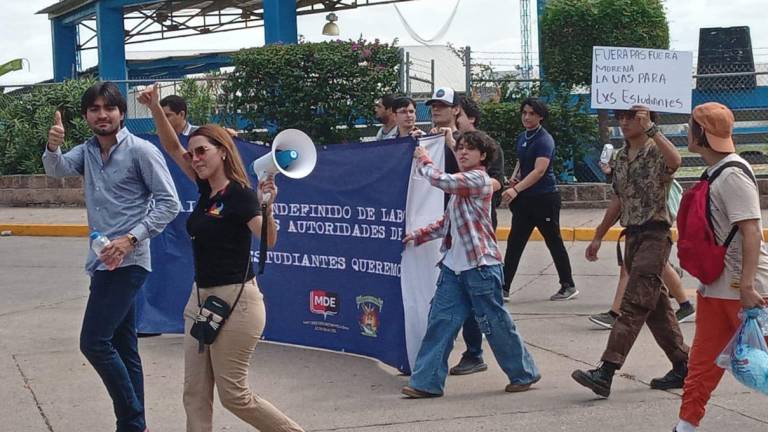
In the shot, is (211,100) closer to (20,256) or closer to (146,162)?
(20,256)

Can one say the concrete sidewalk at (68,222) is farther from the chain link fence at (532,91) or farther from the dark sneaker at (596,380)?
the dark sneaker at (596,380)

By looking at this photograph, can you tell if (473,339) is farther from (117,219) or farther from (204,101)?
(204,101)

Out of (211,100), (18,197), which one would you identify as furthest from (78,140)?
(211,100)

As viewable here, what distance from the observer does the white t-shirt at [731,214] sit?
493 centimetres

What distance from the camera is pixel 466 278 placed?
20.1 ft

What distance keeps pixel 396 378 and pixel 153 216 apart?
7.23ft

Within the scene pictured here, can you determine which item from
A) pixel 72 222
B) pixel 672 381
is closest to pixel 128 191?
Result: pixel 672 381

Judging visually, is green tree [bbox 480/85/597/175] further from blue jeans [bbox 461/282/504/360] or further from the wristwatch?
the wristwatch

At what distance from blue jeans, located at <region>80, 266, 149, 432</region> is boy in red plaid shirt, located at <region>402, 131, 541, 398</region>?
1677 mm

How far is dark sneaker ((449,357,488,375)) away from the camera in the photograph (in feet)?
22.4

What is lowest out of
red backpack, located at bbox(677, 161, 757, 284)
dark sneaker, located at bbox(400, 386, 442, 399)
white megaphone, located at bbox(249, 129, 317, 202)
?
dark sneaker, located at bbox(400, 386, 442, 399)

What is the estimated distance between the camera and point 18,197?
57.4ft

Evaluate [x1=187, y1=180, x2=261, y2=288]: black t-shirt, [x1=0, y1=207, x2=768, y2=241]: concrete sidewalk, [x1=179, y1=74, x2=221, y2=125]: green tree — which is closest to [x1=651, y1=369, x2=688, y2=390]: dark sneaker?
[x1=187, y1=180, x2=261, y2=288]: black t-shirt

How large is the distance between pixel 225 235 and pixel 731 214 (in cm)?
225
